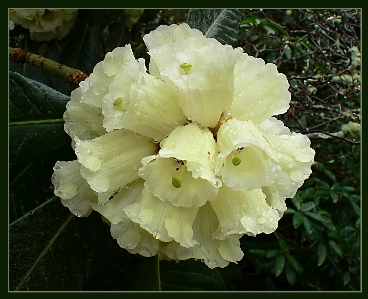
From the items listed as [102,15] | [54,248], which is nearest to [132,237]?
[54,248]

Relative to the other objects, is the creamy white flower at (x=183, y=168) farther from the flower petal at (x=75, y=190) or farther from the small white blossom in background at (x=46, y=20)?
the small white blossom in background at (x=46, y=20)

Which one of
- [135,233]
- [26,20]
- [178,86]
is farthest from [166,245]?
[26,20]

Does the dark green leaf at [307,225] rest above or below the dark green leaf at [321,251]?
above

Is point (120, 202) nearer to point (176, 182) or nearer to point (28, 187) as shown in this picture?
point (176, 182)

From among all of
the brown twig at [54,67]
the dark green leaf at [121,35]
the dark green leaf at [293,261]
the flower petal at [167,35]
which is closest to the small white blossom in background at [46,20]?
the dark green leaf at [121,35]

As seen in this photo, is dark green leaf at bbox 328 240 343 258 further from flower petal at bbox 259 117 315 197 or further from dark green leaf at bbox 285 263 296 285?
flower petal at bbox 259 117 315 197

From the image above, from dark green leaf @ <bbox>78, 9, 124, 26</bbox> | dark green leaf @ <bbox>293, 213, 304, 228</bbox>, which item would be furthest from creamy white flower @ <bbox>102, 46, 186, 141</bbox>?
dark green leaf @ <bbox>293, 213, 304, 228</bbox>
